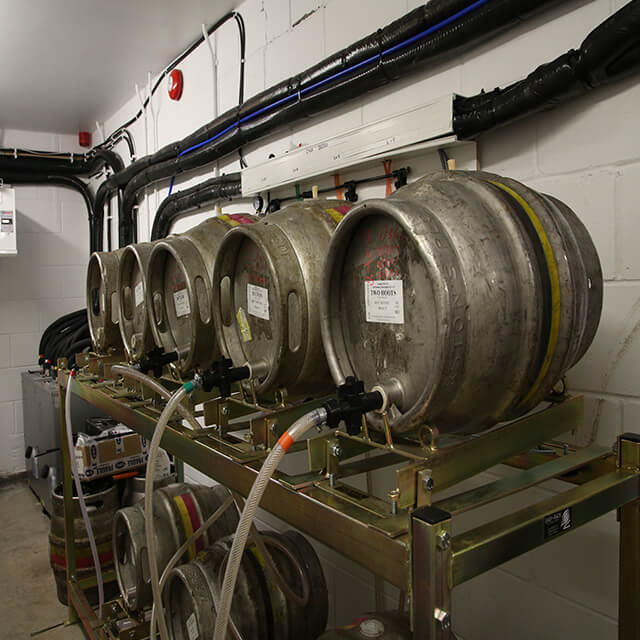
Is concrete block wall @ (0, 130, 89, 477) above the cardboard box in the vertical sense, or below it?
above

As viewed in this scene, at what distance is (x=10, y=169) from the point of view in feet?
13.6

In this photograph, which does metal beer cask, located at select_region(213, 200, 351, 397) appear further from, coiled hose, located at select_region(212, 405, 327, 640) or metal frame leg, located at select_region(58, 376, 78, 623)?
metal frame leg, located at select_region(58, 376, 78, 623)

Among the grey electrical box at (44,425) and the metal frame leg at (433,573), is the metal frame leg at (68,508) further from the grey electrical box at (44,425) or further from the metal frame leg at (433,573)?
the metal frame leg at (433,573)

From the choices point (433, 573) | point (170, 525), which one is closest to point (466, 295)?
point (433, 573)

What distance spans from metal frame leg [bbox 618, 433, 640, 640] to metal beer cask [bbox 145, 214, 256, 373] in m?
0.98

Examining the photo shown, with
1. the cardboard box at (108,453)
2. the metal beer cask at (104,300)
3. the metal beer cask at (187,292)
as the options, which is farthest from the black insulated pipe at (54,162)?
the metal beer cask at (187,292)

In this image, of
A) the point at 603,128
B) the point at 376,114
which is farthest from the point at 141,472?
the point at 603,128

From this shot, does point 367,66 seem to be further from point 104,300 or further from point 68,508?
point 68,508

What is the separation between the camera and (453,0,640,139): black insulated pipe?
1.02 m

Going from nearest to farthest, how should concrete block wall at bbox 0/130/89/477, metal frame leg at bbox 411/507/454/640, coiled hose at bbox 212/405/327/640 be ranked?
metal frame leg at bbox 411/507/454/640
coiled hose at bbox 212/405/327/640
concrete block wall at bbox 0/130/89/477

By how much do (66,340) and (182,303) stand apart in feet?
8.31

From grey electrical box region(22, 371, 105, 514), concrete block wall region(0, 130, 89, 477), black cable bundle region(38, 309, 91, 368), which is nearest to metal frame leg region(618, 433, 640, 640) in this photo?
grey electrical box region(22, 371, 105, 514)

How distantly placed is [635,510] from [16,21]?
320cm

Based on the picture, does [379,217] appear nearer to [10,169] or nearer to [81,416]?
[81,416]
